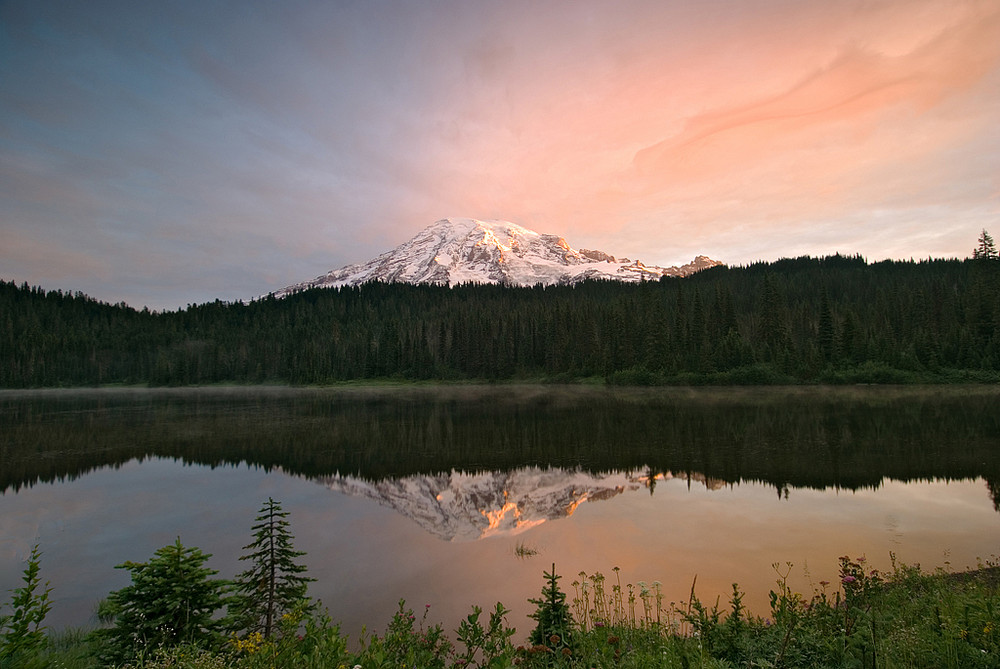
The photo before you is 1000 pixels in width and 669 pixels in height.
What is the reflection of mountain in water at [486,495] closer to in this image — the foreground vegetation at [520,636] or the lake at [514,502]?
the lake at [514,502]

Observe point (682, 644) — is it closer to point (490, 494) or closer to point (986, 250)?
point (490, 494)

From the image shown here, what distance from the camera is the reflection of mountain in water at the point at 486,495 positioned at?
22.4 m

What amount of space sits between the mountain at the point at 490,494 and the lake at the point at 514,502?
16 centimetres

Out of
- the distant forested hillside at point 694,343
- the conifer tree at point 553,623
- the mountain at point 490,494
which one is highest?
the distant forested hillside at point 694,343

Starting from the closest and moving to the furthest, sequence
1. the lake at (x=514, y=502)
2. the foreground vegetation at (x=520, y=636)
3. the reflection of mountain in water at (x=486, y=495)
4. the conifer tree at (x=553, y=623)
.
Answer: the foreground vegetation at (x=520, y=636)
the conifer tree at (x=553, y=623)
the lake at (x=514, y=502)
the reflection of mountain in water at (x=486, y=495)

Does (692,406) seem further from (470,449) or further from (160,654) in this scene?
(160,654)

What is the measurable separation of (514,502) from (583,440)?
18425mm

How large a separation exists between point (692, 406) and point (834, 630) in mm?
62402

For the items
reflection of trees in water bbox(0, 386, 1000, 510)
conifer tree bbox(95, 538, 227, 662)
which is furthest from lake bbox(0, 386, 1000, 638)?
conifer tree bbox(95, 538, 227, 662)

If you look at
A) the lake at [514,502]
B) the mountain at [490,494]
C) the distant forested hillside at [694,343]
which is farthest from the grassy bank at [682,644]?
the distant forested hillside at [694,343]

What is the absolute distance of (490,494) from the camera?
27.4 metres

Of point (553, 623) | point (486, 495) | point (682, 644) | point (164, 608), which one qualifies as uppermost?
point (164, 608)

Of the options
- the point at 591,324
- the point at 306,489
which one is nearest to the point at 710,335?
the point at 591,324

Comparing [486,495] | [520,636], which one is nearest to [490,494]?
[486,495]
